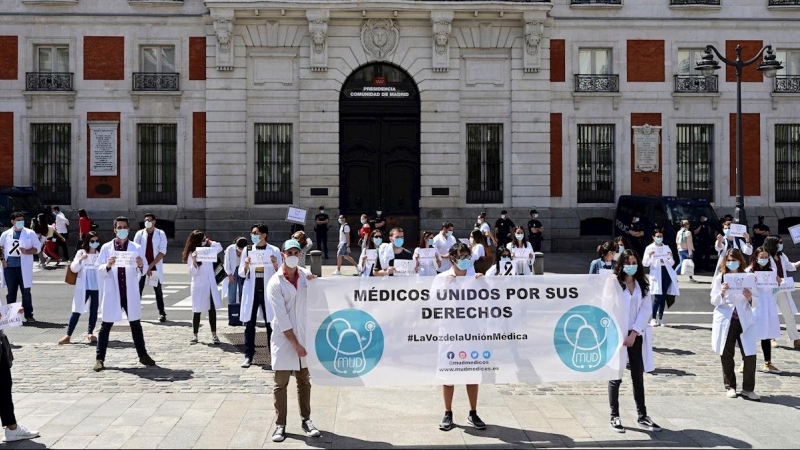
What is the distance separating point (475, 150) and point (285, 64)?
769cm

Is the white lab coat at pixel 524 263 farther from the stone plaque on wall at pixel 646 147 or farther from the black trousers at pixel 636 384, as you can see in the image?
the stone plaque on wall at pixel 646 147

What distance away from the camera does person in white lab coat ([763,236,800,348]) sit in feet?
42.9

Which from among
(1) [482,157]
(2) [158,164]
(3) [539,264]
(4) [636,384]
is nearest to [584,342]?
(4) [636,384]

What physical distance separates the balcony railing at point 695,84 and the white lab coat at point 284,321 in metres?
26.5

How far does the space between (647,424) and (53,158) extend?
27375 mm

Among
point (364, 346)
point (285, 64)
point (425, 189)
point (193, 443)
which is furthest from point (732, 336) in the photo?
point (285, 64)

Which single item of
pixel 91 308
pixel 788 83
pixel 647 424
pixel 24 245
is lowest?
pixel 647 424

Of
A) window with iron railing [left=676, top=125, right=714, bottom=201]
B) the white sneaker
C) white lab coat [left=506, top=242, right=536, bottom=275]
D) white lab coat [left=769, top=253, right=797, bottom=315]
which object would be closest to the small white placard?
white lab coat [left=506, top=242, right=536, bottom=275]

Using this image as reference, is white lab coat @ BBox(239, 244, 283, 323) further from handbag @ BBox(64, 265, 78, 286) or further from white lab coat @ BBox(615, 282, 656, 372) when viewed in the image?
white lab coat @ BBox(615, 282, 656, 372)

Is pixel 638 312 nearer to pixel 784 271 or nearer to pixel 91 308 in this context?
pixel 784 271

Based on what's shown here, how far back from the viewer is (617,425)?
9.02m

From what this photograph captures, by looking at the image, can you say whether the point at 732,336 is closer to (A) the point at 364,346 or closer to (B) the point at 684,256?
(A) the point at 364,346

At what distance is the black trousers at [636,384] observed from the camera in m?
9.13

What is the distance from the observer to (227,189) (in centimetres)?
3125
